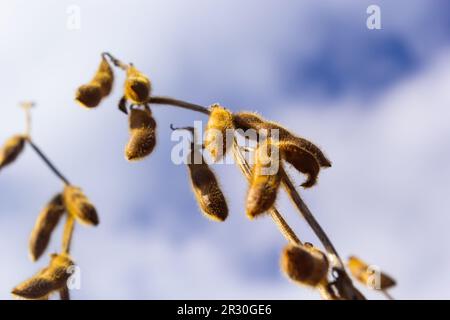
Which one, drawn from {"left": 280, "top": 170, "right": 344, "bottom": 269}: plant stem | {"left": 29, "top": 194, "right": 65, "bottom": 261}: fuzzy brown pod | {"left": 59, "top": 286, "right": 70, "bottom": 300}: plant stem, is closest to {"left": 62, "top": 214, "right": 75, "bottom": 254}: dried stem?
{"left": 29, "top": 194, "right": 65, "bottom": 261}: fuzzy brown pod

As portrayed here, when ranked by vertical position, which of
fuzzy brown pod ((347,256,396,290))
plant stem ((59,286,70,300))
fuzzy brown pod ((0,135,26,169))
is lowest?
plant stem ((59,286,70,300))

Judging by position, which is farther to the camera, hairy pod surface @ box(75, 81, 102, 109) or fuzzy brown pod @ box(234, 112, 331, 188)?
hairy pod surface @ box(75, 81, 102, 109)

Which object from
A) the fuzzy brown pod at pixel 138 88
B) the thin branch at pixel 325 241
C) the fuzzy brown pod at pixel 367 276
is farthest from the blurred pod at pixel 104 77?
the fuzzy brown pod at pixel 367 276

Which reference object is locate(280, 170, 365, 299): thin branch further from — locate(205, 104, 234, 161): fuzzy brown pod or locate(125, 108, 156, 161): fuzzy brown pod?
locate(125, 108, 156, 161): fuzzy brown pod

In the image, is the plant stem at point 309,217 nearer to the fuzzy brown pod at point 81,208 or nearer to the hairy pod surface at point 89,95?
the fuzzy brown pod at point 81,208

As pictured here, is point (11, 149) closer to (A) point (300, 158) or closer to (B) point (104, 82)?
(B) point (104, 82)
